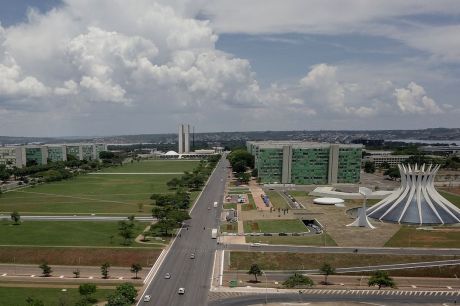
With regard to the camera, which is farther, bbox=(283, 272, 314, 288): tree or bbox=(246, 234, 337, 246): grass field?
bbox=(246, 234, 337, 246): grass field

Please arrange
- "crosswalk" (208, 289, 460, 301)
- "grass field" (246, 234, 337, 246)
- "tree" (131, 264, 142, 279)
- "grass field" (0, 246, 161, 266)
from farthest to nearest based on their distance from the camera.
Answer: "grass field" (246, 234, 337, 246)
"grass field" (0, 246, 161, 266)
"tree" (131, 264, 142, 279)
"crosswalk" (208, 289, 460, 301)

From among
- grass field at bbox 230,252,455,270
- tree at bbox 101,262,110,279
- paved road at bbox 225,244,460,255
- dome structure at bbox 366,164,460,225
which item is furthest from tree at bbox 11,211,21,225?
dome structure at bbox 366,164,460,225

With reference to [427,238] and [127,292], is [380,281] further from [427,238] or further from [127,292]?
[127,292]

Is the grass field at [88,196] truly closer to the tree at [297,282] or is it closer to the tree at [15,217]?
the tree at [15,217]

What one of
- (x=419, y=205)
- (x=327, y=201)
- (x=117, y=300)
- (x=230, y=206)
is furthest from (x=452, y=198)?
(x=117, y=300)

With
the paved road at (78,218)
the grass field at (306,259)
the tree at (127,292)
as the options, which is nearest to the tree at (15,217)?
the paved road at (78,218)

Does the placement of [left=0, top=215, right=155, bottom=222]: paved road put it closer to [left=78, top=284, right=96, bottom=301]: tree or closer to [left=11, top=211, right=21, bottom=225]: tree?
[left=11, top=211, right=21, bottom=225]: tree
